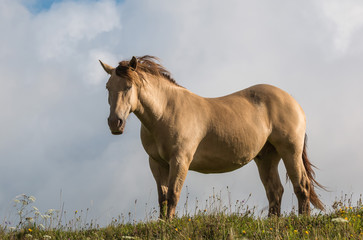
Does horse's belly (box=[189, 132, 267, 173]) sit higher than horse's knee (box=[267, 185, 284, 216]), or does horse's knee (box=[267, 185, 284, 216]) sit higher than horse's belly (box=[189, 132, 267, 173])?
horse's belly (box=[189, 132, 267, 173])

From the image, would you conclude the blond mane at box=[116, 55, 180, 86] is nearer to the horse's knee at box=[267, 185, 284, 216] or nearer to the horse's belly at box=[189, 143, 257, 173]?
the horse's belly at box=[189, 143, 257, 173]

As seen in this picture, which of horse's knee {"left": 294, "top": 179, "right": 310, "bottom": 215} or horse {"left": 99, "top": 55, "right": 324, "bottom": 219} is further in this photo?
horse's knee {"left": 294, "top": 179, "right": 310, "bottom": 215}

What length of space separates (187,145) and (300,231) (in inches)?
85.3

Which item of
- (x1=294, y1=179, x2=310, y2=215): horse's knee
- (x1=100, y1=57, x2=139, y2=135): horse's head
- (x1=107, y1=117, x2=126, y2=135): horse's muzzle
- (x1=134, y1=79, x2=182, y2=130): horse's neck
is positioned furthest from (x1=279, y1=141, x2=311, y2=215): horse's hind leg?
(x1=107, y1=117, x2=126, y2=135): horse's muzzle

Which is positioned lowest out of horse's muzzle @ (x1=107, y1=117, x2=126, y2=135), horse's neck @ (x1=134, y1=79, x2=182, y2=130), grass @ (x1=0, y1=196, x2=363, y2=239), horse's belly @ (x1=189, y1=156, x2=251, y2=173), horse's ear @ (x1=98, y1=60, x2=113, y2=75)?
grass @ (x1=0, y1=196, x2=363, y2=239)

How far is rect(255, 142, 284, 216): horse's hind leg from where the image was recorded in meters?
9.09

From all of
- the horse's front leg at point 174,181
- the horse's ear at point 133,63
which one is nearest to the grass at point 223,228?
the horse's front leg at point 174,181

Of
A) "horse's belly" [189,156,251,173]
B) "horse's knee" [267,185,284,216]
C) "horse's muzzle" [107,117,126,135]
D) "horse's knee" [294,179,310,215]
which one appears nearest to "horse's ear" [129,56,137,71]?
"horse's muzzle" [107,117,126,135]

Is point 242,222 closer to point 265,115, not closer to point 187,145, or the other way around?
point 187,145

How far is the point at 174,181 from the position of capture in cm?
713

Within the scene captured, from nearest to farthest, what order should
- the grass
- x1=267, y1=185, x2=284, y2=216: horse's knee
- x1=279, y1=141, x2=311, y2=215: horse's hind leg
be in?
1. the grass
2. x1=279, y1=141, x2=311, y2=215: horse's hind leg
3. x1=267, y1=185, x2=284, y2=216: horse's knee

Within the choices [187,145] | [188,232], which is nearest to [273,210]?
[187,145]

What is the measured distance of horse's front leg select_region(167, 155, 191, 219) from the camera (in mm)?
7137

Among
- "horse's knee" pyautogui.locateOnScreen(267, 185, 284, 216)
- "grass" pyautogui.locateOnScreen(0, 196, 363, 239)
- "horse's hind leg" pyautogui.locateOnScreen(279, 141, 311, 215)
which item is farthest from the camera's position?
"horse's knee" pyautogui.locateOnScreen(267, 185, 284, 216)
